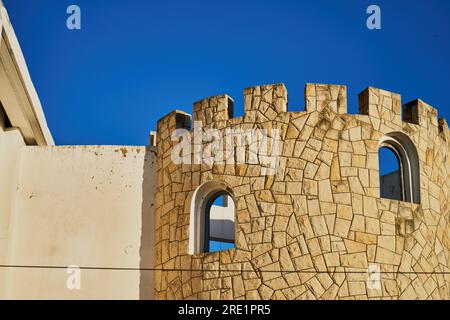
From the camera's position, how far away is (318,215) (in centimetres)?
1443

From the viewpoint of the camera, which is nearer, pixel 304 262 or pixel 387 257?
Answer: pixel 304 262

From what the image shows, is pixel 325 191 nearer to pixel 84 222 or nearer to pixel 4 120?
pixel 84 222

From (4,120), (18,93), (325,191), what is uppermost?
(18,93)

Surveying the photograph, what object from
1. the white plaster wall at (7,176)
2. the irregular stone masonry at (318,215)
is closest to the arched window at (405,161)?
the irregular stone masonry at (318,215)

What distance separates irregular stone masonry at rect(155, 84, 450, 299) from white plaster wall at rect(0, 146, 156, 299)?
107 cm

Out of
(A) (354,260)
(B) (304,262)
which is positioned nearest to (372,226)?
(A) (354,260)

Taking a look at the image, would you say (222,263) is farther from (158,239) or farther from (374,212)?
(374,212)

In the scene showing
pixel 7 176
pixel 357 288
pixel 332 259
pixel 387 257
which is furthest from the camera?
pixel 7 176

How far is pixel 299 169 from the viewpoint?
1473 centimetres

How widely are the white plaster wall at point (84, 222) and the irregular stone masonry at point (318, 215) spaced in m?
1.07

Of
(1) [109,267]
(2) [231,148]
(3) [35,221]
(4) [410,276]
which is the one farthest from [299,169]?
(3) [35,221]

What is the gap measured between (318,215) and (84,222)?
17.9 feet

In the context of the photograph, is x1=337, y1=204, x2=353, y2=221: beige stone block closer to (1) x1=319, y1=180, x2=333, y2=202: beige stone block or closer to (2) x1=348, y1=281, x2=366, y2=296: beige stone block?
(1) x1=319, y1=180, x2=333, y2=202: beige stone block
